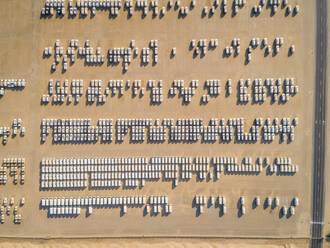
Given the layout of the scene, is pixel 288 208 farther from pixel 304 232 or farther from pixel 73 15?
pixel 73 15

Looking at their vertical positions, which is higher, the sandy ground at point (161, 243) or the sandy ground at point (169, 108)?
the sandy ground at point (169, 108)

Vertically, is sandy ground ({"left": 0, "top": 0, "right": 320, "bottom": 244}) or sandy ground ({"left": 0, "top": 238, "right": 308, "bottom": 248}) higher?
sandy ground ({"left": 0, "top": 0, "right": 320, "bottom": 244})

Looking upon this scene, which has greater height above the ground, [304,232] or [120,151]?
[120,151]

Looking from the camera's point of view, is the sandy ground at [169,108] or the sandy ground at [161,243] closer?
the sandy ground at [161,243]

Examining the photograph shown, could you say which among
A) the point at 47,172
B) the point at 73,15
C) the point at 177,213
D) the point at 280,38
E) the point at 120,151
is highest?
the point at 73,15

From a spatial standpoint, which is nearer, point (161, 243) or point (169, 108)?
point (161, 243)

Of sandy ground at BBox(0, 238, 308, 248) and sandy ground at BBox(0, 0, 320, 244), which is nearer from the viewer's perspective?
sandy ground at BBox(0, 238, 308, 248)

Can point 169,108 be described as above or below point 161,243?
above

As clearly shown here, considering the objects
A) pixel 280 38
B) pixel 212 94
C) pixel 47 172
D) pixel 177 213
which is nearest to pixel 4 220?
pixel 47 172
